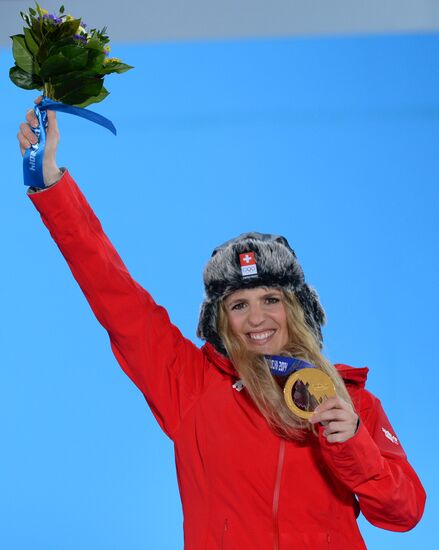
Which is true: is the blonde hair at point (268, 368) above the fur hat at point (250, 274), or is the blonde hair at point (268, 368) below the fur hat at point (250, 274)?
below

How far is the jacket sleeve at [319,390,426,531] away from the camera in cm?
196

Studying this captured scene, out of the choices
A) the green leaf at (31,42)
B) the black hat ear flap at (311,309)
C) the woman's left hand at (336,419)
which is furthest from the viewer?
the black hat ear flap at (311,309)

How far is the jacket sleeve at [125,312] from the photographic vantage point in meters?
2.12

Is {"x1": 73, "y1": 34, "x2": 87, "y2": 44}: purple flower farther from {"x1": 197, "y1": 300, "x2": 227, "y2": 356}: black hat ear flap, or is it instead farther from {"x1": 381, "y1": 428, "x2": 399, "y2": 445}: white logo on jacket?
Answer: {"x1": 381, "y1": 428, "x2": 399, "y2": 445}: white logo on jacket

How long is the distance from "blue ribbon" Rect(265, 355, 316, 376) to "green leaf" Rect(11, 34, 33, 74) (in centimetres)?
90

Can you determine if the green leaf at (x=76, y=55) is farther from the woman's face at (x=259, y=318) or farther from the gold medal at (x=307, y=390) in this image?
the gold medal at (x=307, y=390)

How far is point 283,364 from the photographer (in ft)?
7.18

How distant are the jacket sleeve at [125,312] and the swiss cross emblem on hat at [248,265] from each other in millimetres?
229

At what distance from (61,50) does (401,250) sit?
3.04 meters

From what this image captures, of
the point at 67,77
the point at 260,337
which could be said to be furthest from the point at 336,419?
the point at 67,77

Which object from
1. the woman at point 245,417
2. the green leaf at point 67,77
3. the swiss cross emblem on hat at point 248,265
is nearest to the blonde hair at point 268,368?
the woman at point 245,417

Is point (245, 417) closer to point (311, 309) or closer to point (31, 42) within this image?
point (311, 309)

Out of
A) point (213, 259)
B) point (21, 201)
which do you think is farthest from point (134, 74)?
point (213, 259)

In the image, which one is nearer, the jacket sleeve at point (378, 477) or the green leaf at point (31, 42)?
the jacket sleeve at point (378, 477)
